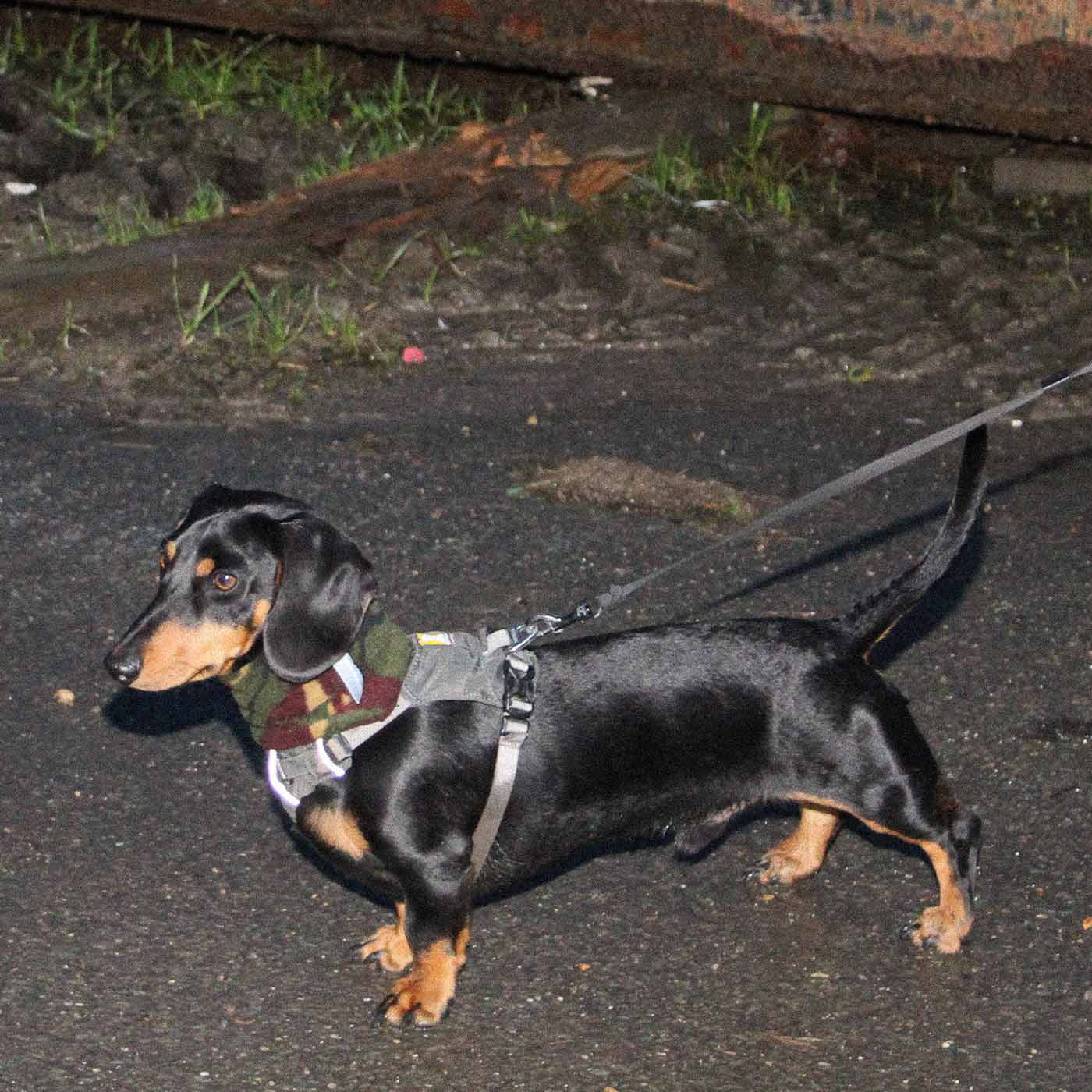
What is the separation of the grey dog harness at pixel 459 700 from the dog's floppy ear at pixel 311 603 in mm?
160

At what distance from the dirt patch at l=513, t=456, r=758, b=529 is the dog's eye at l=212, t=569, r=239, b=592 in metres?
2.56

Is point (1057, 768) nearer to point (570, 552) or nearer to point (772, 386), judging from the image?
point (570, 552)

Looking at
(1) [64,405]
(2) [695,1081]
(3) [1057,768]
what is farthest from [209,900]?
(1) [64,405]

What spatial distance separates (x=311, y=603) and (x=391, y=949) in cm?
93

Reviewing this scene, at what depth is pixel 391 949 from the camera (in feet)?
12.5

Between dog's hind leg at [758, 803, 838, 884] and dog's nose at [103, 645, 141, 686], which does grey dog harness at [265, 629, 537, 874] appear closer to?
dog's nose at [103, 645, 141, 686]

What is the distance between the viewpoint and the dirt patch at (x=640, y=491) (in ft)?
18.9

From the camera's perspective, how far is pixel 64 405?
6.29 m

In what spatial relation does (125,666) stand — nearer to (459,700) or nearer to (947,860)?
(459,700)

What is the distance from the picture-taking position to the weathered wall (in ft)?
20.5

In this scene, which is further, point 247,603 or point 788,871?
point 788,871

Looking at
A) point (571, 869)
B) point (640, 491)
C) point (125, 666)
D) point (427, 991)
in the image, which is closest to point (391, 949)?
point (427, 991)

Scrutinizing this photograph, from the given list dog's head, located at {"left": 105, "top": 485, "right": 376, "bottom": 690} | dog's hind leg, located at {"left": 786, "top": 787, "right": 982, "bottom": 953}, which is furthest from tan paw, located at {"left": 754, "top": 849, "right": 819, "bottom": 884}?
dog's head, located at {"left": 105, "top": 485, "right": 376, "bottom": 690}

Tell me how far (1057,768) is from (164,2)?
5.22 metres
